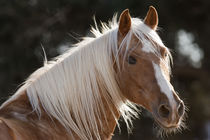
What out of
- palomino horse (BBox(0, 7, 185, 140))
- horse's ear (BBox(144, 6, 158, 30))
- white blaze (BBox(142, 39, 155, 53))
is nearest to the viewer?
palomino horse (BBox(0, 7, 185, 140))

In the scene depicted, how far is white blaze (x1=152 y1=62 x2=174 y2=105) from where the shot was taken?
3.28 metres

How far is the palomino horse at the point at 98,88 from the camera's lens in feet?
11.2

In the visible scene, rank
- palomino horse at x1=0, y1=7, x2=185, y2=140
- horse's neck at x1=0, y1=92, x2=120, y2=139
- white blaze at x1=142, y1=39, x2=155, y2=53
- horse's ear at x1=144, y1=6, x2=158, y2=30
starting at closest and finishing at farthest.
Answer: horse's neck at x1=0, y1=92, x2=120, y2=139 < palomino horse at x1=0, y1=7, x2=185, y2=140 < white blaze at x1=142, y1=39, x2=155, y2=53 < horse's ear at x1=144, y1=6, x2=158, y2=30

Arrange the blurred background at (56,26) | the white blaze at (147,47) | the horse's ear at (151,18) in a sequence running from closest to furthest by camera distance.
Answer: the white blaze at (147,47) → the horse's ear at (151,18) → the blurred background at (56,26)

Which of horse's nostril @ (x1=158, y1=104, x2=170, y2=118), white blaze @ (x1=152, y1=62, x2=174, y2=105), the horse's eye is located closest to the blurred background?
the horse's eye

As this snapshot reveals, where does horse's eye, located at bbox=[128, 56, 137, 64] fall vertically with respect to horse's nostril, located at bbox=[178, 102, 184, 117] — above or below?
above

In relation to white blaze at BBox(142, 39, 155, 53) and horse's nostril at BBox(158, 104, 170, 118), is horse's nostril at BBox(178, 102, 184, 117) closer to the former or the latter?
horse's nostril at BBox(158, 104, 170, 118)

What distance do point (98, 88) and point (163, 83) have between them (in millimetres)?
636

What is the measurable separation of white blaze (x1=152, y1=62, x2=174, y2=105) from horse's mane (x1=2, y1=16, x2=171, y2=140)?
13.5 inches

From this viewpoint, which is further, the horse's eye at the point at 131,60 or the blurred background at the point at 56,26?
the blurred background at the point at 56,26

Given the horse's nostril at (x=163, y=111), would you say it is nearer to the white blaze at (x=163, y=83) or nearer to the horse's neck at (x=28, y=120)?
the white blaze at (x=163, y=83)

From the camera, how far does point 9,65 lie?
38.0 ft

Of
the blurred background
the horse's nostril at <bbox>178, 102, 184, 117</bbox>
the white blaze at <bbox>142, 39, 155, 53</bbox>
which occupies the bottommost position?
the blurred background

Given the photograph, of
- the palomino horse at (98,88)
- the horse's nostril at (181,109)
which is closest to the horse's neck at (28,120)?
the palomino horse at (98,88)
